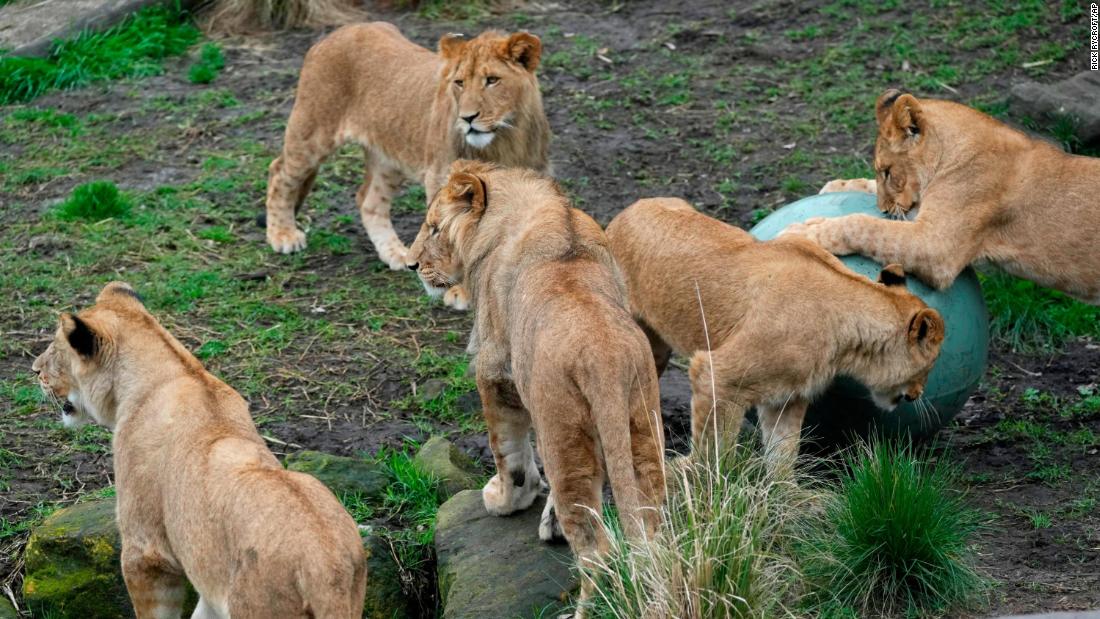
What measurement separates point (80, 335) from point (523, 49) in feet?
12.0

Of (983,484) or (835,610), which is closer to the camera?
(835,610)

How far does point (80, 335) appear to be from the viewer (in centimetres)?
532

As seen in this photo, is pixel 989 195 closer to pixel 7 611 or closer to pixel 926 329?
pixel 926 329

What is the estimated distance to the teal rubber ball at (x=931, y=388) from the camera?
6152 mm

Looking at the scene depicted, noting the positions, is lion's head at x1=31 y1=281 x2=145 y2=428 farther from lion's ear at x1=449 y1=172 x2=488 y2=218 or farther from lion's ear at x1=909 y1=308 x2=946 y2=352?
lion's ear at x1=909 y1=308 x2=946 y2=352

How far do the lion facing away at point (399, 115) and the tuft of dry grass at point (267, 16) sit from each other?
10.1 feet

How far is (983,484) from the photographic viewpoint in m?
6.56

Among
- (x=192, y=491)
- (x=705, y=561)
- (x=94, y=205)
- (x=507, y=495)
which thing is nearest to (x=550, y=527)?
(x=507, y=495)

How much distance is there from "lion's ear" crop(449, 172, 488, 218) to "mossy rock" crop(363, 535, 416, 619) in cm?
139

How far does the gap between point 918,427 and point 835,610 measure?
137 cm

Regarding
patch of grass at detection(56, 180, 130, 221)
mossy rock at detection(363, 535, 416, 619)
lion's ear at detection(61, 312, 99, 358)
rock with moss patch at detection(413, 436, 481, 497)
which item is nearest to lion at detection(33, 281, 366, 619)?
lion's ear at detection(61, 312, 99, 358)

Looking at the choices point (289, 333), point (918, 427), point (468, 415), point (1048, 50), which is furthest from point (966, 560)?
point (1048, 50)

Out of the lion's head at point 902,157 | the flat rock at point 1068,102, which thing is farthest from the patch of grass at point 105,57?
the lion's head at point 902,157

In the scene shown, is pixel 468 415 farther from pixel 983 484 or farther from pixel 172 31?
pixel 172 31
